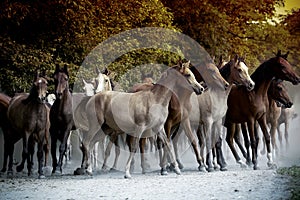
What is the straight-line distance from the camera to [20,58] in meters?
7.34

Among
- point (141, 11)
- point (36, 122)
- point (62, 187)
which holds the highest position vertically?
point (141, 11)

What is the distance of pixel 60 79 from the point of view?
7.43m

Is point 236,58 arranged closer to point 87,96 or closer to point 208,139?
point 208,139

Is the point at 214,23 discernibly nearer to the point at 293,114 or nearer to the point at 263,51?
the point at 263,51

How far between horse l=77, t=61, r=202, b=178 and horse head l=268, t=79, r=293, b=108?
3.94 ft

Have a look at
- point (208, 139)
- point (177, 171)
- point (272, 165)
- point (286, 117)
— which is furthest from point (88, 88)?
point (286, 117)

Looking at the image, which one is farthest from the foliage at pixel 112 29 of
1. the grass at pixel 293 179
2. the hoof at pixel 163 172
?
the grass at pixel 293 179

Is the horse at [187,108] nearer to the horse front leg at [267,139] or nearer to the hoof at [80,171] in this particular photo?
the horse front leg at [267,139]

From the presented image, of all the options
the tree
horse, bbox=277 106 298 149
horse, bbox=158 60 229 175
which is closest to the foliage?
the tree

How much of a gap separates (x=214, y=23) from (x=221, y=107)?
0.83m

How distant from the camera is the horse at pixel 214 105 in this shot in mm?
7730

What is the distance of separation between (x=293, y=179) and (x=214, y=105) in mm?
2035

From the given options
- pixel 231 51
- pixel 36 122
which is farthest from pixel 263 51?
pixel 36 122

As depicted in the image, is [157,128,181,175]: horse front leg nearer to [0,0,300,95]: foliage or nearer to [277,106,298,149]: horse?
[0,0,300,95]: foliage
